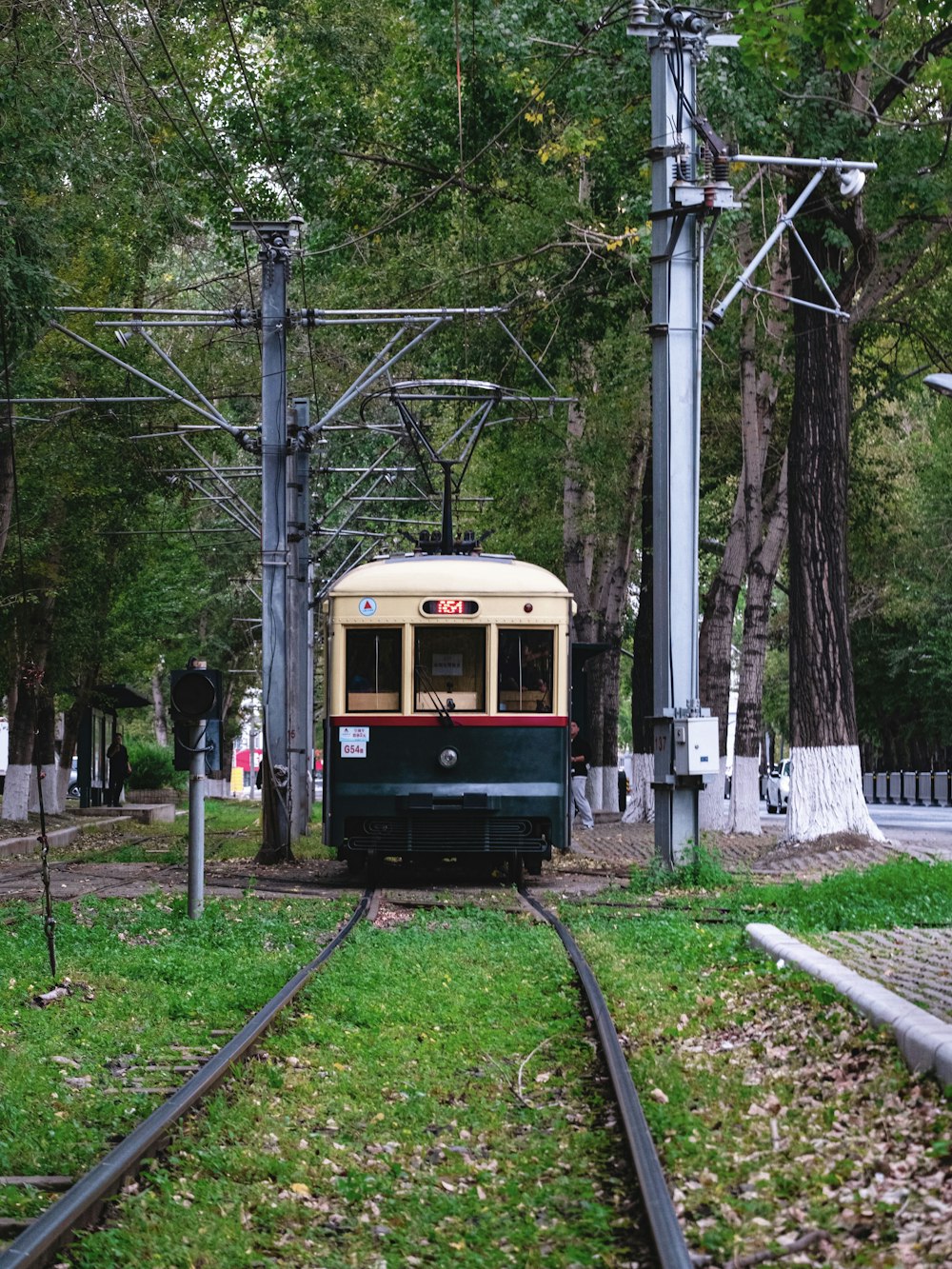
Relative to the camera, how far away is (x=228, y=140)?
26422 millimetres

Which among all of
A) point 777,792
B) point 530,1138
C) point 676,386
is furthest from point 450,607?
point 777,792

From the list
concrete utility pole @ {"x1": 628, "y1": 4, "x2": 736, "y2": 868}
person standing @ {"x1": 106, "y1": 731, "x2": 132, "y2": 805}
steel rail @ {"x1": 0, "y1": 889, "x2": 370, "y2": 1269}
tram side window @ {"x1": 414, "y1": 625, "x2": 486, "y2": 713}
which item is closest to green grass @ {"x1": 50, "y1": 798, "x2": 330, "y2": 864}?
person standing @ {"x1": 106, "y1": 731, "x2": 132, "y2": 805}

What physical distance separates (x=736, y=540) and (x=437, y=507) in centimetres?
1320

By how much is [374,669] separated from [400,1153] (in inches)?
476

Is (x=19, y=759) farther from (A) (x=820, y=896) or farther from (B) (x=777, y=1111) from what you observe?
(B) (x=777, y=1111)

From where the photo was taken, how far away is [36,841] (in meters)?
27.2

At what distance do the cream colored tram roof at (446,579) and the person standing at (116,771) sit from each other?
1080 inches

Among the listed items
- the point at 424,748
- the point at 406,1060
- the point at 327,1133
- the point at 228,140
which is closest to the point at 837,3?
the point at 406,1060

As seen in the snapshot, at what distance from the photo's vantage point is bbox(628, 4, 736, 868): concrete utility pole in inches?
713

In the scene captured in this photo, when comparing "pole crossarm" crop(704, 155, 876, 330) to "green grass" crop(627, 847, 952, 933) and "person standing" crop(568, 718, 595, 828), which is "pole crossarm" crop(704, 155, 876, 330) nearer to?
"green grass" crop(627, 847, 952, 933)

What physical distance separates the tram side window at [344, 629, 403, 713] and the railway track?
874 cm

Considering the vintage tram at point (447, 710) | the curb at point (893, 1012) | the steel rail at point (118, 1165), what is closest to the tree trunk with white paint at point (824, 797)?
the vintage tram at point (447, 710)

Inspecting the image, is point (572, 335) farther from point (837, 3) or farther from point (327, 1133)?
point (327, 1133)

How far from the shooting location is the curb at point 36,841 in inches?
1017
